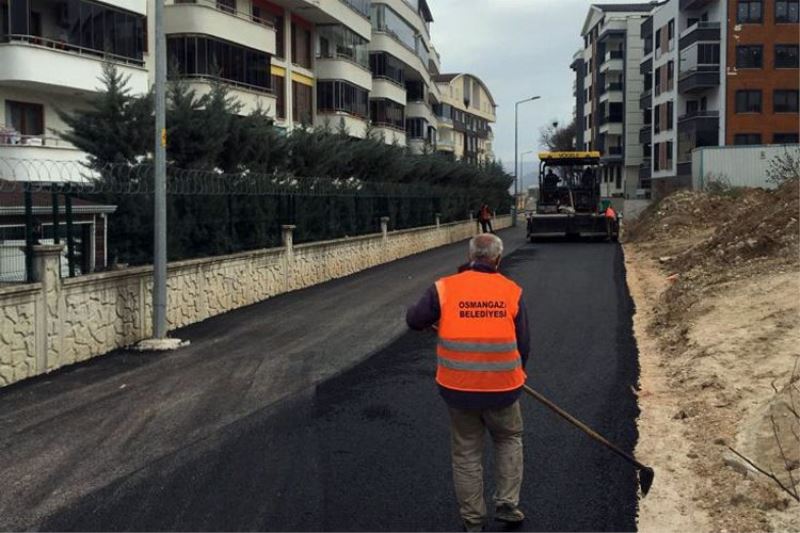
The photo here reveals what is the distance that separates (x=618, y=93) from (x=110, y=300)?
262ft

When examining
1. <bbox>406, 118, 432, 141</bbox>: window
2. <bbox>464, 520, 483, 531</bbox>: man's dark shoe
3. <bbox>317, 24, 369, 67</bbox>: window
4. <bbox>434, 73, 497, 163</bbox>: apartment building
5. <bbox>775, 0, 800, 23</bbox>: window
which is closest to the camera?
<bbox>464, 520, 483, 531</bbox>: man's dark shoe

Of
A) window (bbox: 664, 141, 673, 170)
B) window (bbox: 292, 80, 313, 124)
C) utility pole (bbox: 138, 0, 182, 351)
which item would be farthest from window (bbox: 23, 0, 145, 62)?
window (bbox: 664, 141, 673, 170)

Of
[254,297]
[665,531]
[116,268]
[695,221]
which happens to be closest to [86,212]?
[116,268]

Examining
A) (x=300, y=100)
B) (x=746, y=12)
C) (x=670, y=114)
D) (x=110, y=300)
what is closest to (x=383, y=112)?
(x=300, y=100)

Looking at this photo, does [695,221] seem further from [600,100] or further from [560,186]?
[600,100]

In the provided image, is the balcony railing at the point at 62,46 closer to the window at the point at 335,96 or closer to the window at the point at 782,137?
the window at the point at 335,96

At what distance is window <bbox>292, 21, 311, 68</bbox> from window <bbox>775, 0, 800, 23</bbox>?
29815 millimetres

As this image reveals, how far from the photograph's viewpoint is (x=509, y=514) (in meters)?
5.06

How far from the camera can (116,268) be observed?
12070mm

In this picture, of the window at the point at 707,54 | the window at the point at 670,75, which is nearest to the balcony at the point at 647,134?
the window at the point at 670,75

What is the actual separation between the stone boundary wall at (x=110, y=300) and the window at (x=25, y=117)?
1220 centimetres

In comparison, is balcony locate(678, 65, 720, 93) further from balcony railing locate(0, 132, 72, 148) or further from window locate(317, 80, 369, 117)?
balcony railing locate(0, 132, 72, 148)

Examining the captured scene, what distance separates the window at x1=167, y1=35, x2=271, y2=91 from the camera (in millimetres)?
31312

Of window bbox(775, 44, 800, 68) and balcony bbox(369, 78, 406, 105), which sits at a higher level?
window bbox(775, 44, 800, 68)
